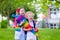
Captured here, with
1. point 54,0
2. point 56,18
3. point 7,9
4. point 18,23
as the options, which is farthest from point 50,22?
point 18,23

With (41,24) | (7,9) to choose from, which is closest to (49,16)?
(41,24)

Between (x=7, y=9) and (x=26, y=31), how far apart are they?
36984 mm

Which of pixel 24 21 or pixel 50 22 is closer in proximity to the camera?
pixel 24 21

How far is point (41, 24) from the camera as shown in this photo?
4941cm

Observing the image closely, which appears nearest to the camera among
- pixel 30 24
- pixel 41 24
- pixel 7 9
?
pixel 30 24

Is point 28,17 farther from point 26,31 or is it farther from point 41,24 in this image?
point 41,24

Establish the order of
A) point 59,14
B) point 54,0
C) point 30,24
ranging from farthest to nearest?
point 59,14
point 54,0
point 30,24

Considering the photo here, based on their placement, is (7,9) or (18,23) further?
(7,9)

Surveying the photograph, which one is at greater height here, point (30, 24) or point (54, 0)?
point (54, 0)

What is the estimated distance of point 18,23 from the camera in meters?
9.45

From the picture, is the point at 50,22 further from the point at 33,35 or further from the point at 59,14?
the point at 33,35

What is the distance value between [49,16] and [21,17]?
44.6 metres

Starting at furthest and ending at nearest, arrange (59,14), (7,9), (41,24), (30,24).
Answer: (59,14) → (41,24) → (7,9) → (30,24)

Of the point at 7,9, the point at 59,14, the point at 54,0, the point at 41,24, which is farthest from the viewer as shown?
the point at 59,14
